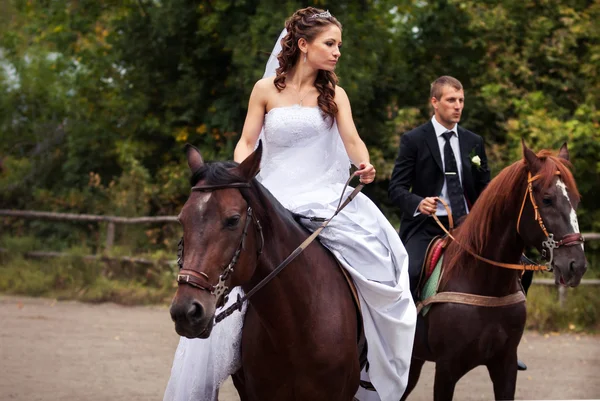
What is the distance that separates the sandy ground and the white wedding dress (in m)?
3.65

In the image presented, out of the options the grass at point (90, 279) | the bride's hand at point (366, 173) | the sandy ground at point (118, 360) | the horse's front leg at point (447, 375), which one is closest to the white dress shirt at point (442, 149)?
the horse's front leg at point (447, 375)

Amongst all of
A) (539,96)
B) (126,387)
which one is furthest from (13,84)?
(126,387)

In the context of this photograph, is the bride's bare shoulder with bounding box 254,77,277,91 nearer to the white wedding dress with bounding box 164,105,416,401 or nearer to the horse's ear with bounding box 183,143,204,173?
the white wedding dress with bounding box 164,105,416,401

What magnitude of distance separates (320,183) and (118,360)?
6.01 m

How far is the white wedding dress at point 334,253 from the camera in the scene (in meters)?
4.86

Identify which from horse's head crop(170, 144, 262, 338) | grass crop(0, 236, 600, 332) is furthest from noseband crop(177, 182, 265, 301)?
grass crop(0, 236, 600, 332)

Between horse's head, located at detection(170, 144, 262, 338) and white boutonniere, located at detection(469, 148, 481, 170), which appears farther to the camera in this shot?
white boutonniere, located at detection(469, 148, 481, 170)

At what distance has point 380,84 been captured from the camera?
742 inches

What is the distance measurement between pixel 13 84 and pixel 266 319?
810 inches

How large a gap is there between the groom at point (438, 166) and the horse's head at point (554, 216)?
3.22 feet

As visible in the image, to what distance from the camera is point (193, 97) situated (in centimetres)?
1888

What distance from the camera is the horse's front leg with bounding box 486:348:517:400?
598 centimetres

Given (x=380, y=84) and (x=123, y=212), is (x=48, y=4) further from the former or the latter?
(x=380, y=84)

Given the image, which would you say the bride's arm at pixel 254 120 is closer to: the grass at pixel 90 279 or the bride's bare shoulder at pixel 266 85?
the bride's bare shoulder at pixel 266 85
